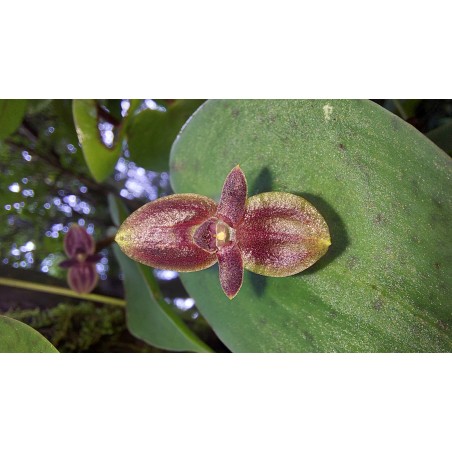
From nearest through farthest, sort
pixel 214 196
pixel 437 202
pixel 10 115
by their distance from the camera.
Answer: pixel 437 202 < pixel 214 196 < pixel 10 115

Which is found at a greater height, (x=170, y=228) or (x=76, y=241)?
(x=170, y=228)

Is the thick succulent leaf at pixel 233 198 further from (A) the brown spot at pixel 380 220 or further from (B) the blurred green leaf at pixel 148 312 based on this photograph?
(B) the blurred green leaf at pixel 148 312

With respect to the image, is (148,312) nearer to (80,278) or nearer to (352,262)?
(80,278)

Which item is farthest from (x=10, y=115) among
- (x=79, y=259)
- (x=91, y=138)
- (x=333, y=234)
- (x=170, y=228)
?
(x=333, y=234)

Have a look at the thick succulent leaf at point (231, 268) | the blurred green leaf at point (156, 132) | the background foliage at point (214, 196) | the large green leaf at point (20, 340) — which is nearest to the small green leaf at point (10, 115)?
the background foliage at point (214, 196)

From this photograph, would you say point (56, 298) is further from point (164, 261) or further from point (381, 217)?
point (381, 217)

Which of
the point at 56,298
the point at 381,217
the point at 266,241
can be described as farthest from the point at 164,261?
the point at 56,298

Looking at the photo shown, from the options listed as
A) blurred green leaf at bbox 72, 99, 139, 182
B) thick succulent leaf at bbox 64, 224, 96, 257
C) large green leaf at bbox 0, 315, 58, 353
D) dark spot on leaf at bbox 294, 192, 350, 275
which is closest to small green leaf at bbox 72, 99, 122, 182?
blurred green leaf at bbox 72, 99, 139, 182

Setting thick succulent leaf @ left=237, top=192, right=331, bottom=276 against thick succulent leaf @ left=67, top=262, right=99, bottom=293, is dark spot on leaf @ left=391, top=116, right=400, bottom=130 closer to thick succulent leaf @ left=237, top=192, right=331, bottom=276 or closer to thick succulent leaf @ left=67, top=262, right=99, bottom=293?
thick succulent leaf @ left=237, top=192, right=331, bottom=276
